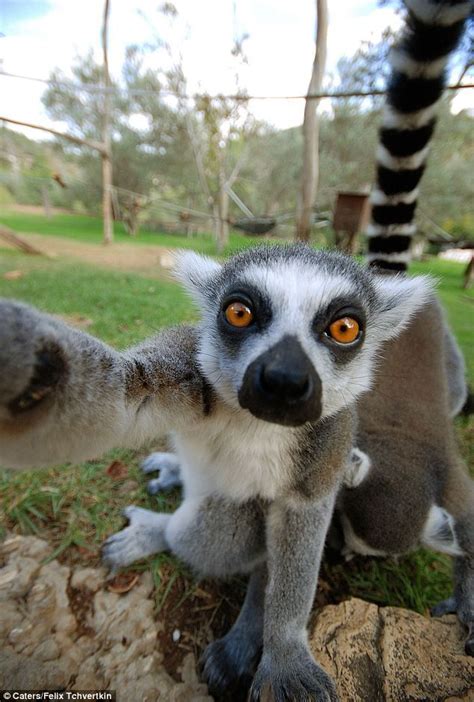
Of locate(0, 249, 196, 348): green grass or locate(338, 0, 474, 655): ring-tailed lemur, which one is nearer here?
locate(338, 0, 474, 655): ring-tailed lemur

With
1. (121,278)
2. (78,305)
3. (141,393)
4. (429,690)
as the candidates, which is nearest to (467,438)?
(429,690)

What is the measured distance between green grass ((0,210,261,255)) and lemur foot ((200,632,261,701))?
399 inches

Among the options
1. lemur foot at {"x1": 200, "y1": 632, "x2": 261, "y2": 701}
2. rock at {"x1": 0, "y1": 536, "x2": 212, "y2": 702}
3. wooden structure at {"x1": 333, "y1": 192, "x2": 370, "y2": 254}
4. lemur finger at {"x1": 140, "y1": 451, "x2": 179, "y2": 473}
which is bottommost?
lemur foot at {"x1": 200, "y1": 632, "x2": 261, "y2": 701}

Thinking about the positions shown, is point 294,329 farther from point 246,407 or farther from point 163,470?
point 163,470

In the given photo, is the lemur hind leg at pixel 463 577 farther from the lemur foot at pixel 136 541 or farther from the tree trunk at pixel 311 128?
the tree trunk at pixel 311 128

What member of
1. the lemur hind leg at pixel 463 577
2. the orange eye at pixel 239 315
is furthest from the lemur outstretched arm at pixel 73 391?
the lemur hind leg at pixel 463 577

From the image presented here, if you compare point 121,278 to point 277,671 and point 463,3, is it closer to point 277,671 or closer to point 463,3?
point 463,3

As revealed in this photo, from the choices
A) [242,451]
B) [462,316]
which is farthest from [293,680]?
[462,316]

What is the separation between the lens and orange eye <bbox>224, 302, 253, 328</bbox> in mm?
1306

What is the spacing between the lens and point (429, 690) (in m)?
1.25

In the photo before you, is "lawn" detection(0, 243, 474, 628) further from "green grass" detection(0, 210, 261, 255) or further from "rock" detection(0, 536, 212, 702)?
"green grass" detection(0, 210, 261, 255)

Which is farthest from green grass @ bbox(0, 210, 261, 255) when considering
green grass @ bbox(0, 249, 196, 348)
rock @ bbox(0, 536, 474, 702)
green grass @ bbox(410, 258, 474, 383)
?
rock @ bbox(0, 536, 474, 702)

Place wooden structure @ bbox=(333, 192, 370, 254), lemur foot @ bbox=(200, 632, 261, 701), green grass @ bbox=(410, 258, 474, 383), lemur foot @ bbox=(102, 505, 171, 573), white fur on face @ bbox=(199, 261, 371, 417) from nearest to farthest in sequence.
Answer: white fur on face @ bbox=(199, 261, 371, 417), lemur foot @ bbox=(200, 632, 261, 701), lemur foot @ bbox=(102, 505, 171, 573), green grass @ bbox=(410, 258, 474, 383), wooden structure @ bbox=(333, 192, 370, 254)

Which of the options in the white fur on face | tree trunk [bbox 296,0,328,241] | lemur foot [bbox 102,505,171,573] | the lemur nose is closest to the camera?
the lemur nose
